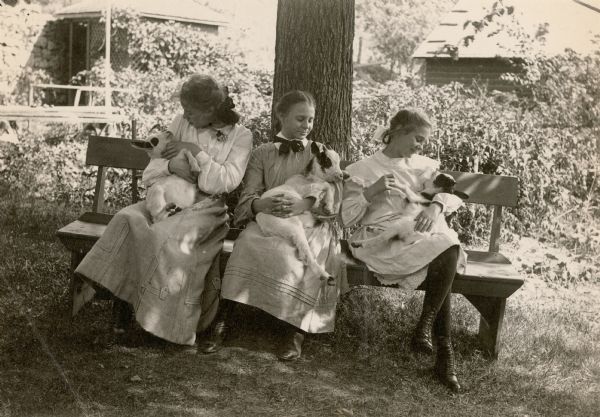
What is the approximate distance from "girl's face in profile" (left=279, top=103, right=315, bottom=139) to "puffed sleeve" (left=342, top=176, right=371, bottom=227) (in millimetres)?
419

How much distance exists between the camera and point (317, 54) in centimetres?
478

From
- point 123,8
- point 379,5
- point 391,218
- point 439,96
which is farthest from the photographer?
point 379,5

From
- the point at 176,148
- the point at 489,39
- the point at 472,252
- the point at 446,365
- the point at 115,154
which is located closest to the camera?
the point at 446,365

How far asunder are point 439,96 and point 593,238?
2213 mm

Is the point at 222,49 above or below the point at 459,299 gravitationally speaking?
above

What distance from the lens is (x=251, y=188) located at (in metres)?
4.32

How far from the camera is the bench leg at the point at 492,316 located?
13.7 ft

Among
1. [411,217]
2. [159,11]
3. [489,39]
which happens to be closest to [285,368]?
[411,217]

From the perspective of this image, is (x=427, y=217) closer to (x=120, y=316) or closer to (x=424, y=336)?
(x=424, y=336)

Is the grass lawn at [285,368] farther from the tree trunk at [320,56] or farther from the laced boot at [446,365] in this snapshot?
the tree trunk at [320,56]

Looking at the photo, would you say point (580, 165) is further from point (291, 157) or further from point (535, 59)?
point (291, 157)

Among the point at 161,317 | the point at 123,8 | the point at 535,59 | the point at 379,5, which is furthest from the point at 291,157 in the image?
the point at 379,5

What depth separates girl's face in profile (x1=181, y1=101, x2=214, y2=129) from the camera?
418 centimetres

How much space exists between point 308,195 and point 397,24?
32.5 meters
